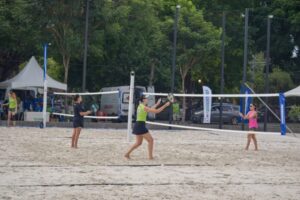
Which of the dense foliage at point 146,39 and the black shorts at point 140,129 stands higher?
the dense foliage at point 146,39

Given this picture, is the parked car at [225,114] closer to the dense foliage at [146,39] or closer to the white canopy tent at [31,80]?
the dense foliage at [146,39]

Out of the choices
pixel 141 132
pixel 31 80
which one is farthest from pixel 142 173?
pixel 31 80

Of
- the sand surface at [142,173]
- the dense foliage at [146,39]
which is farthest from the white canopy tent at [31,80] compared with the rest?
the sand surface at [142,173]

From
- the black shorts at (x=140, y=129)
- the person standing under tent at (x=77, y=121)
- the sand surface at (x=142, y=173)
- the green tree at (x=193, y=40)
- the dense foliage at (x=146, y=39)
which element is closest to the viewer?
the sand surface at (x=142, y=173)

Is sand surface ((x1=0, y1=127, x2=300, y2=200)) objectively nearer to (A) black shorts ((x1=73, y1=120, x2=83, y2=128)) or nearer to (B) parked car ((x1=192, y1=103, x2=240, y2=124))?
(A) black shorts ((x1=73, y1=120, x2=83, y2=128))

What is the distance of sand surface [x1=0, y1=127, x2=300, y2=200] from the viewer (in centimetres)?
1123

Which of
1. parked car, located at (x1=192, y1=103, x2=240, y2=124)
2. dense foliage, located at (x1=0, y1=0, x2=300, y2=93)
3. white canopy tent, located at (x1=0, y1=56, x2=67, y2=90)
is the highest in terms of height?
dense foliage, located at (x1=0, y1=0, x2=300, y2=93)

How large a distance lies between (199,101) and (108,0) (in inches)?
636

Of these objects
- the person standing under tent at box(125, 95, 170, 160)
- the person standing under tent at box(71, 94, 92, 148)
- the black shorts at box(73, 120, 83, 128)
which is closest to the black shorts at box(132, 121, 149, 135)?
the person standing under tent at box(125, 95, 170, 160)

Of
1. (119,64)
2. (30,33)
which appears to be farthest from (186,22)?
(30,33)

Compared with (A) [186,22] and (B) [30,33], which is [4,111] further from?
(A) [186,22]

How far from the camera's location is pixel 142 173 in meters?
14.0

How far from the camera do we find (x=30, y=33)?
41.2 meters

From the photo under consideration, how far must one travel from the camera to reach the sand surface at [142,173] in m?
11.2
